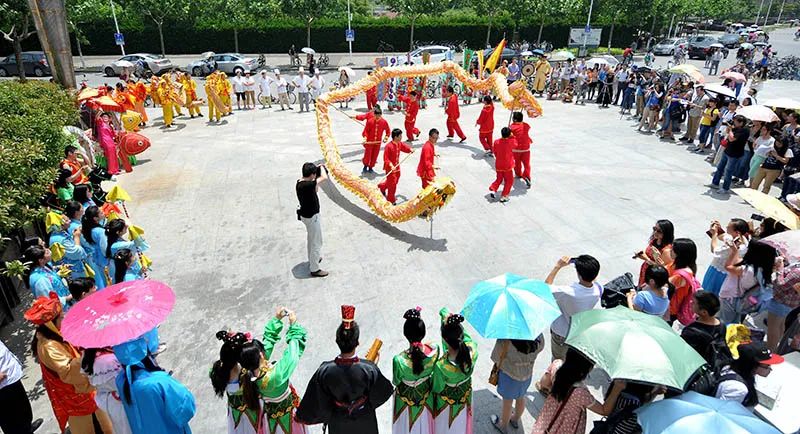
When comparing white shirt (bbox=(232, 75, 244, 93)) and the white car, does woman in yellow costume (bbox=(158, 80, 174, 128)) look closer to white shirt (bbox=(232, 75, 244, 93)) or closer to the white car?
white shirt (bbox=(232, 75, 244, 93))

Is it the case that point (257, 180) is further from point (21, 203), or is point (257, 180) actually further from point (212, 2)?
point (212, 2)

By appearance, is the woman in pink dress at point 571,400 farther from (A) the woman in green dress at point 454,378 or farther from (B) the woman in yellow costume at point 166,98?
(B) the woman in yellow costume at point 166,98

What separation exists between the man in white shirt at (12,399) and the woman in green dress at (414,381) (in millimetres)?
3086

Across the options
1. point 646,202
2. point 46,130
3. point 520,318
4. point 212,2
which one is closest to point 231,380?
point 520,318

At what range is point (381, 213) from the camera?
8.28 meters

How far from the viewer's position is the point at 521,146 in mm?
9875

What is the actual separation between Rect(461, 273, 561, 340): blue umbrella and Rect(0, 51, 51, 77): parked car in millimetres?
30577

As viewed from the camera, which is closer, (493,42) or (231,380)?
(231,380)

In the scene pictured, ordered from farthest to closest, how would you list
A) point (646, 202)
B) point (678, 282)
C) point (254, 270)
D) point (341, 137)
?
point (341, 137) < point (646, 202) < point (254, 270) < point (678, 282)

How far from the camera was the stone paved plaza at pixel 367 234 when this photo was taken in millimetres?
5781

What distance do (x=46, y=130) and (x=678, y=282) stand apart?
10.0 meters

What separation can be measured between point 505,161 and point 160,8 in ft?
95.7

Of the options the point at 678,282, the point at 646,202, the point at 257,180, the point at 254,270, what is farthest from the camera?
the point at 257,180

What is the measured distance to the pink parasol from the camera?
10.3ft
